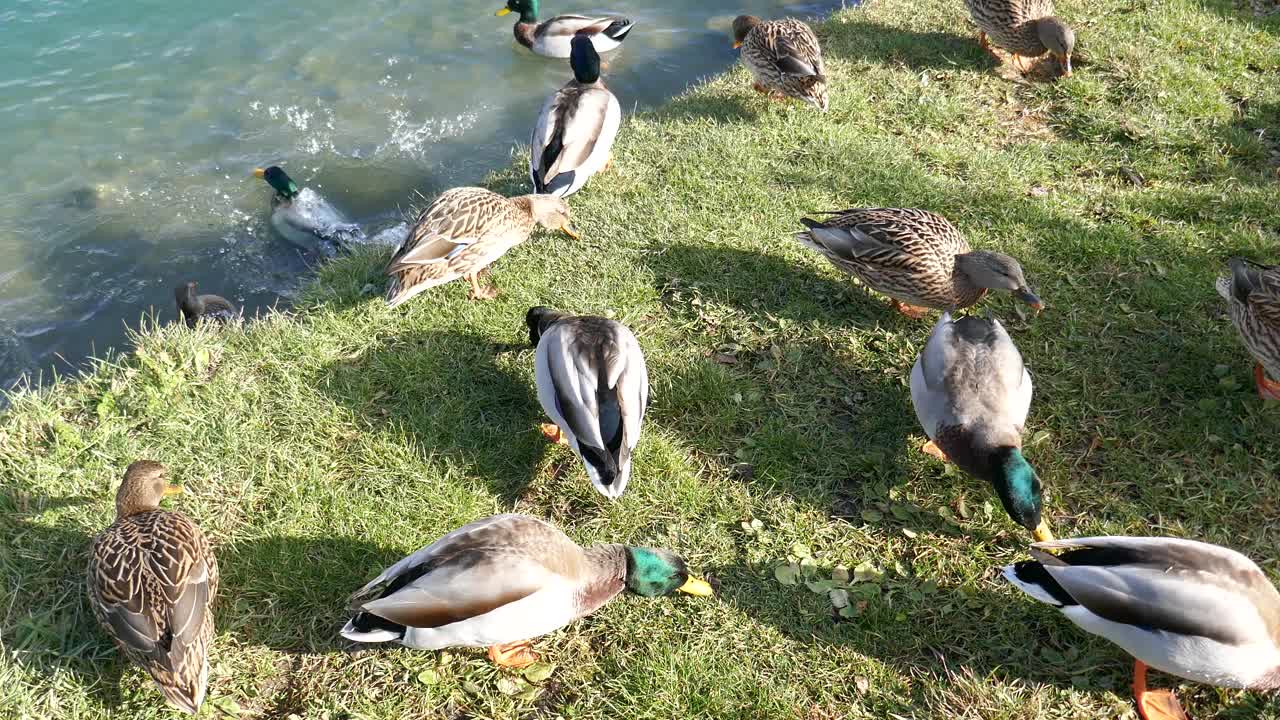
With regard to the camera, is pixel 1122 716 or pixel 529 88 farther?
pixel 529 88

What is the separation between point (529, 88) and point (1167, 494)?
601cm

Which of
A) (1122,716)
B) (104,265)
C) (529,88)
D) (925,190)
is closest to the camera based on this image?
(1122,716)

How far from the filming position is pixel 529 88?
744cm

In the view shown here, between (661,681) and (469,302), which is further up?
(469,302)

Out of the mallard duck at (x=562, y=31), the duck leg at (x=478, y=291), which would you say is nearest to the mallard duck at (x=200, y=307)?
the duck leg at (x=478, y=291)

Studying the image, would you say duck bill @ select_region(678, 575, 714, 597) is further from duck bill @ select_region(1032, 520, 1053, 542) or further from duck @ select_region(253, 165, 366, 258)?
duck @ select_region(253, 165, 366, 258)

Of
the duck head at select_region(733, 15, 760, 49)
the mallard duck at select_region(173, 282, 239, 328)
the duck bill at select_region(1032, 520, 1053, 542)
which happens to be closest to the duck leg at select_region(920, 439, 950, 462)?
the duck bill at select_region(1032, 520, 1053, 542)

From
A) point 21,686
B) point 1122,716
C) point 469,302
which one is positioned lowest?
point 1122,716

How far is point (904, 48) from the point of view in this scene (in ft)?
22.1

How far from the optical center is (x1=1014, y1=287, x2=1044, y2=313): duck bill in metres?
3.65

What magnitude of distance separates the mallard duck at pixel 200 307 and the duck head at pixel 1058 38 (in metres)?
5.93

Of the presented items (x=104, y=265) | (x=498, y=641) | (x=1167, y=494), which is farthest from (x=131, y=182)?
(x=1167, y=494)

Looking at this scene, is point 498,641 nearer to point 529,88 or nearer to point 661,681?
point 661,681

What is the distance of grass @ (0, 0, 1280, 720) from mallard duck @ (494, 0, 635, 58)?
2547 millimetres
